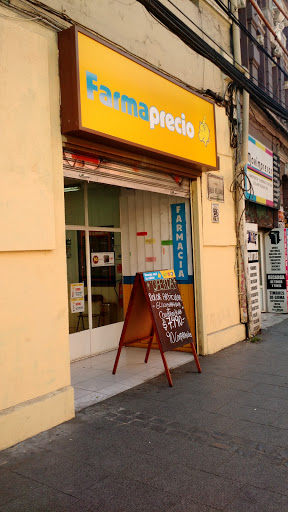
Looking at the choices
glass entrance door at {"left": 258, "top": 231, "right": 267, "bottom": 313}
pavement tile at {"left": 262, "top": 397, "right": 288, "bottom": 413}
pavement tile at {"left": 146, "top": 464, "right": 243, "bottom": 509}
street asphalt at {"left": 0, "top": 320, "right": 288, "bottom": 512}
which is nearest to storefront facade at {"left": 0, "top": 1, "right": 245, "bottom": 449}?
street asphalt at {"left": 0, "top": 320, "right": 288, "bottom": 512}

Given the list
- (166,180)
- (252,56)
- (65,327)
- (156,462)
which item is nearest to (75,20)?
(166,180)

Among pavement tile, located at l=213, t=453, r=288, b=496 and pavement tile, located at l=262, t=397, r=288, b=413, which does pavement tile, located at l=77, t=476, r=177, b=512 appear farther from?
pavement tile, located at l=262, t=397, r=288, b=413

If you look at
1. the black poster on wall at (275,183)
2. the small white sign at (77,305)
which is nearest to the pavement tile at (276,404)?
the small white sign at (77,305)

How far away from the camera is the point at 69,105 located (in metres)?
4.44

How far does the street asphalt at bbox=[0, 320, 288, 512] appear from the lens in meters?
2.88

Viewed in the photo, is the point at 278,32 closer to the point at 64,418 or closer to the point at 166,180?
the point at 166,180

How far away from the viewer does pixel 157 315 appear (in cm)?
559

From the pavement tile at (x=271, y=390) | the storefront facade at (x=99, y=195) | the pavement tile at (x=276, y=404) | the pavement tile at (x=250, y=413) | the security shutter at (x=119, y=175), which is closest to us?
the storefront facade at (x=99, y=195)

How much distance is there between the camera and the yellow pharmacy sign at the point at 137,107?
458cm

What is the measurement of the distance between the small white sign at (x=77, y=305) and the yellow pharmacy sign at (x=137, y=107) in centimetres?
281

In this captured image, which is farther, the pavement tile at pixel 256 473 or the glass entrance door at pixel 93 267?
the glass entrance door at pixel 93 267

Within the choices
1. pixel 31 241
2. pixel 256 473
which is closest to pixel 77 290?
pixel 31 241

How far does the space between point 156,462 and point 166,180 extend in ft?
13.8

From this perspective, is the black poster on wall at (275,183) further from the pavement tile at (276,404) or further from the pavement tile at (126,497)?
the pavement tile at (126,497)
